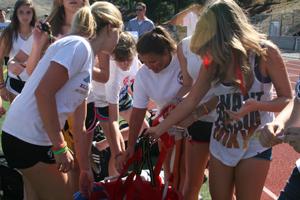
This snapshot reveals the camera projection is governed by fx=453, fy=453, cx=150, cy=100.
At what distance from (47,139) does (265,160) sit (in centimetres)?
131

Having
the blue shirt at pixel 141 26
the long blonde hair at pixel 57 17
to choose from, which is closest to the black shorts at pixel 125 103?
the long blonde hair at pixel 57 17

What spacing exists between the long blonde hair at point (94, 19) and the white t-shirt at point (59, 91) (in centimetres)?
13

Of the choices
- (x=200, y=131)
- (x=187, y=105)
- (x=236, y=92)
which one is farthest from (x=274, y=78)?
(x=200, y=131)

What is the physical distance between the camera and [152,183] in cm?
285

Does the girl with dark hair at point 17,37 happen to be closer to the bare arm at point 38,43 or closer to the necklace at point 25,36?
the necklace at point 25,36

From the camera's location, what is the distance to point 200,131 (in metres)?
3.33

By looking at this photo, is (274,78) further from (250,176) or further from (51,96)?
(51,96)

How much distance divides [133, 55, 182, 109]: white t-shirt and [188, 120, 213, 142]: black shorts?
28cm

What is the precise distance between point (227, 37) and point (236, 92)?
36 centimetres

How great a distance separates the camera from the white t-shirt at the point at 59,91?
2363 mm

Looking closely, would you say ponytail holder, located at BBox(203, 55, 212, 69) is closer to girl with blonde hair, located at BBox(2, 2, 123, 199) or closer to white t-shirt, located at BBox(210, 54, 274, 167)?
white t-shirt, located at BBox(210, 54, 274, 167)

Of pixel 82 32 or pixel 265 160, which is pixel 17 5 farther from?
pixel 265 160

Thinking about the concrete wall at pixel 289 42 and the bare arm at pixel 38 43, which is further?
the concrete wall at pixel 289 42

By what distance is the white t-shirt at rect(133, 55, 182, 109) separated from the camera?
3.33m
